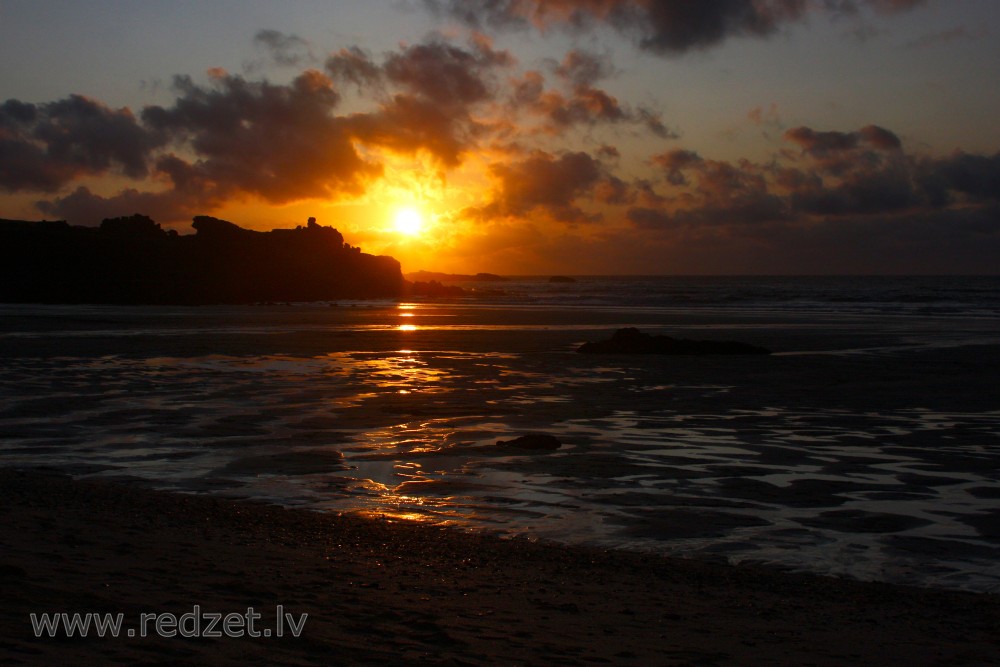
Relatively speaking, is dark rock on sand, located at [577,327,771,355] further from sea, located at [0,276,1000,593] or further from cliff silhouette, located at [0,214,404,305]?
cliff silhouette, located at [0,214,404,305]

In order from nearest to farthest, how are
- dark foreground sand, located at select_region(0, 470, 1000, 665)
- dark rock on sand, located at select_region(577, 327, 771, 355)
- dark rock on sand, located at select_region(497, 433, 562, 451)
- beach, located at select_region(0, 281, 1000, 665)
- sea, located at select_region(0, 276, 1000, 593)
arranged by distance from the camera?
dark foreground sand, located at select_region(0, 470, 1000, 665)
beach, located at select_region(0, 281, 1000, 665)
sea, located at select_region(0, 276, 1000, 593)
dark rock on sand, located at select_region(497, 433, 562, 451)
dark rock on sand, located at select_region(577, 327, 771, 355)

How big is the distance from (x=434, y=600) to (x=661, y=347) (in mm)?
23889

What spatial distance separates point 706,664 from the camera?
516 centimetres

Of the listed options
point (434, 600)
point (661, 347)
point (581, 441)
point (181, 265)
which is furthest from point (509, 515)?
point (181, 265)

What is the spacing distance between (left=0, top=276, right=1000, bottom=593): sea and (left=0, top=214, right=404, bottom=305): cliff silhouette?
2290 inches

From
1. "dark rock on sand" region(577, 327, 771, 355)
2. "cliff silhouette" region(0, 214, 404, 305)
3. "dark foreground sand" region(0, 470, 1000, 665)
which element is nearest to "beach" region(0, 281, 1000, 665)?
"dark foreground sand" region(0, 470, 1000, 665)

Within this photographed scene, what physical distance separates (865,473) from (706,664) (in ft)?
23.2

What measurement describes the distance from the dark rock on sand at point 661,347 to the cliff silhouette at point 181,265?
59243 mm

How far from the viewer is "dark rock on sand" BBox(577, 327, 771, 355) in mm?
29047

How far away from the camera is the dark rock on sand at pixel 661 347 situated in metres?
29.0

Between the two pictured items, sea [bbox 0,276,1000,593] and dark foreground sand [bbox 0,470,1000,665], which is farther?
sea [bbox 0,276,1000,593]

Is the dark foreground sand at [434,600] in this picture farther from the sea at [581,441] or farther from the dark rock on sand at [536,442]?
the dark rock on sand at [536,442]

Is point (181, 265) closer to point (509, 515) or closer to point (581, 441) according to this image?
point (581, 441)

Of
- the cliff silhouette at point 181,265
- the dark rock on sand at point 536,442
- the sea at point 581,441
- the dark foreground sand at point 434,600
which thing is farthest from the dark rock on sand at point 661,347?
the cliff silhouette at point 181,265
